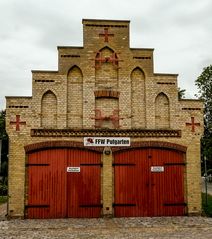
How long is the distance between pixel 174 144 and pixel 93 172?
3588 millimetres

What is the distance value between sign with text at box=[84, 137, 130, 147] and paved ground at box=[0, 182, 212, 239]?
9.86 feet

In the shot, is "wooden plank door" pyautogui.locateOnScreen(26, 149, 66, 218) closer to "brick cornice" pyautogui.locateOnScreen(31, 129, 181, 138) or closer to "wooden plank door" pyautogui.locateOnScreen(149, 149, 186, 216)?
"brick cornice" pyautogui.locateOnScreen(31, 129, 181, 138)

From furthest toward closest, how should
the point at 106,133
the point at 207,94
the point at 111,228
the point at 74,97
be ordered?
1. the point at 207,94
2. the point at 74,97
3. the point at 106,133
4. the point at 111,228

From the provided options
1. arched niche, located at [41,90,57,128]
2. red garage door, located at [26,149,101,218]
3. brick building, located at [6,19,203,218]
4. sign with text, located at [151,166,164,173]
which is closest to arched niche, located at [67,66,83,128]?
brick building, located at [6,19,203,218]

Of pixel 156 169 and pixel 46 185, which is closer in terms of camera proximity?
pixel 46 185

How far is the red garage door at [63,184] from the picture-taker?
50.1ft

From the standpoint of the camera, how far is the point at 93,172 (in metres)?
15.7

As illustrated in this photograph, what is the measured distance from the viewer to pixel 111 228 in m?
12.8

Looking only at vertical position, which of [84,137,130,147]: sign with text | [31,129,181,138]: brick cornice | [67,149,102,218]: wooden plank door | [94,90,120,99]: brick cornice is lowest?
[67,149,102,218]: wooden plank door

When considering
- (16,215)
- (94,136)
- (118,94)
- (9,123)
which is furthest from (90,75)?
(16,215)

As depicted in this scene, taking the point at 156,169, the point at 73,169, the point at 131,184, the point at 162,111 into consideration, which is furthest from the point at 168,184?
the point at 73,169

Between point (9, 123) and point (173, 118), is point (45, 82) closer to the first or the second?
point (9, 123)

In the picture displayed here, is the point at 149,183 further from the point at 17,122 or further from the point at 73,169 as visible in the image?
the point at 17,122

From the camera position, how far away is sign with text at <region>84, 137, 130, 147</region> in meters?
15.7
